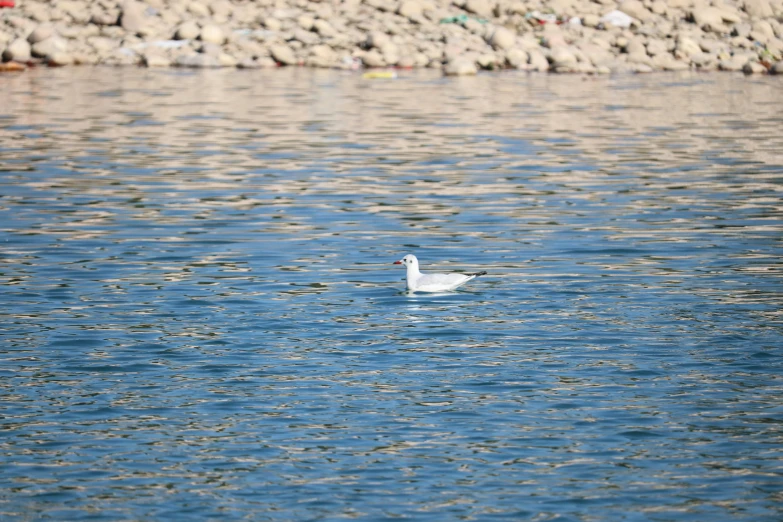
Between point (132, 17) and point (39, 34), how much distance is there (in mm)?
4682

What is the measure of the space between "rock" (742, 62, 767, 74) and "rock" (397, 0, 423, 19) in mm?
14545

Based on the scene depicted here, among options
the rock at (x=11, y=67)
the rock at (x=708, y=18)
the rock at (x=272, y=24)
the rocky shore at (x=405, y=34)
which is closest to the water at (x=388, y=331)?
the rock at (x=11, y=67)

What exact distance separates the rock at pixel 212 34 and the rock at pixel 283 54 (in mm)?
2367

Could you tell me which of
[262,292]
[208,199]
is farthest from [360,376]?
[208,199]

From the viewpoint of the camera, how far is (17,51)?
53281 mm

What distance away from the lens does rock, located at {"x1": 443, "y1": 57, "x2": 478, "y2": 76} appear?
170 feet

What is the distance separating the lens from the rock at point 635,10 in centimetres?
5966

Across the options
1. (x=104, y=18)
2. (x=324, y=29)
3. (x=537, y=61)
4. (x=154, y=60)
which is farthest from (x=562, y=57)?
(x=104, y=18)

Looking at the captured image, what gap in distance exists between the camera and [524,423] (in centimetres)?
1161

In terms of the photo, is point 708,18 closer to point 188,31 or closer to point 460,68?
point 460,68

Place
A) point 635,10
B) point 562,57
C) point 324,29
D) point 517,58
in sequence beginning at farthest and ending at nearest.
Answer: point 635,10, point 324,29, point 517,58, point 562,57

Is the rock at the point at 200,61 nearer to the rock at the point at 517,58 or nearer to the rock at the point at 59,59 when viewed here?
the rock at the point at 59,59

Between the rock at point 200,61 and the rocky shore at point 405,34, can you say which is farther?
the rocky shore at point 405,34

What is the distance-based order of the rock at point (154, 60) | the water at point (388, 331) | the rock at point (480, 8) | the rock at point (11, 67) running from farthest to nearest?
the rock at point (480, 8) → the rock at point (154, 60) → the rock at point (11, 67) → the water at point (388, 331)
